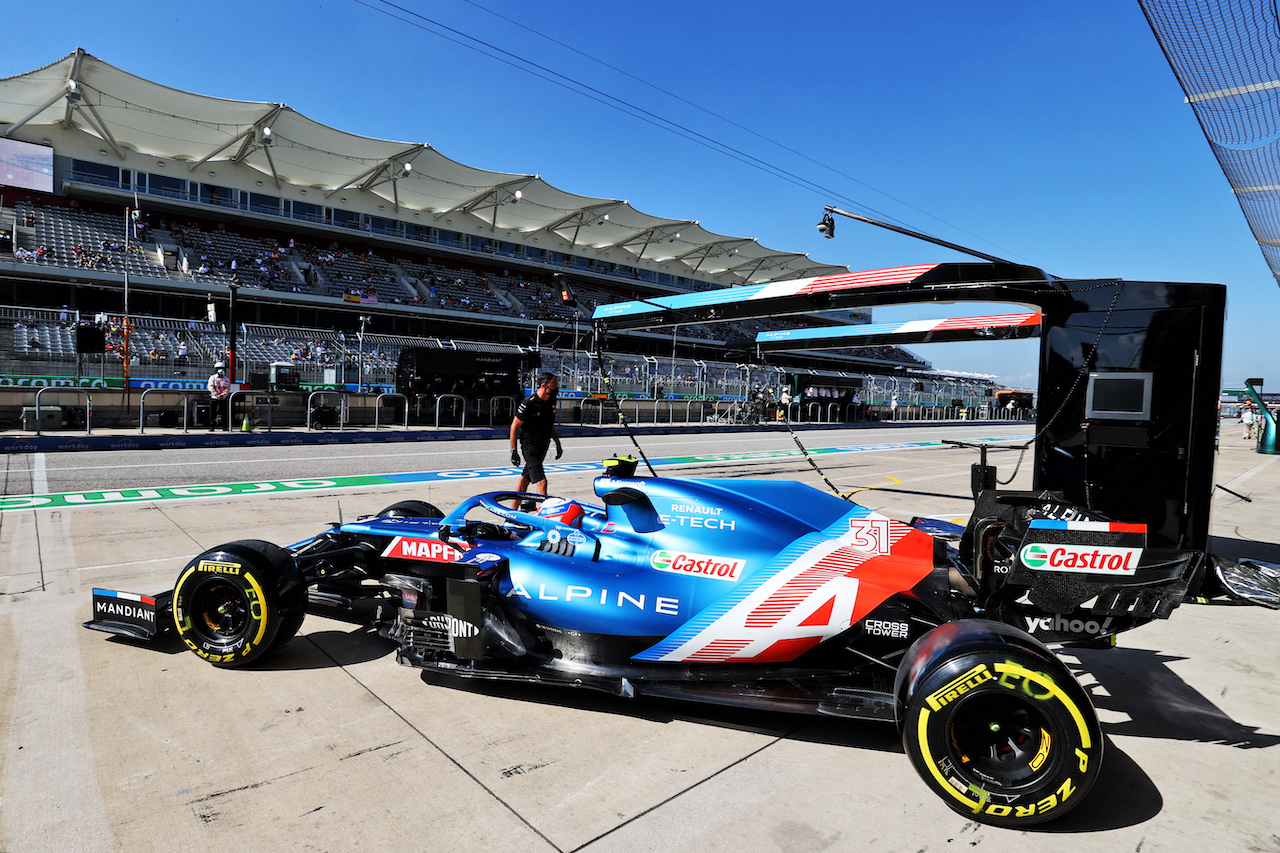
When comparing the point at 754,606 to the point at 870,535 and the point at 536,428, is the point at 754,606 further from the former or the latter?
the point at 536,428

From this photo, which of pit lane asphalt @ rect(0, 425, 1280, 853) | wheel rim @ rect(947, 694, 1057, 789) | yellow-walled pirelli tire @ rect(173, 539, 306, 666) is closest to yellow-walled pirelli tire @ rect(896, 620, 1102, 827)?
wheel rim @ rect(947, 694, 1057, 789)

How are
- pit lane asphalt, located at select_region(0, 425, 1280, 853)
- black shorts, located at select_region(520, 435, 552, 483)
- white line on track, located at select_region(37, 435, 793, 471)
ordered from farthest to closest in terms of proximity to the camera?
white line on track, located at select_region(37, 435, 793, 471) → black shorts, located at select_region(520, 435, 552, 483) → pit lane asphalt, located at select_region(0, 425, 1280, 853)

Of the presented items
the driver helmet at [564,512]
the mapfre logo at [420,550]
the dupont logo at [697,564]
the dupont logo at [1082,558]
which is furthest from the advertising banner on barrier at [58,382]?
the dupont logo at [1082,558]

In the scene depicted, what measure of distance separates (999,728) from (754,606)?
1.10 meters

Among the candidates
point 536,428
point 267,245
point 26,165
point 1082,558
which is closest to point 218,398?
point 536,428

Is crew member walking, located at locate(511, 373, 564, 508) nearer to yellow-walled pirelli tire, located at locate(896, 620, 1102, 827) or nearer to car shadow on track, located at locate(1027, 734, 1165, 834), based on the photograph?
yellow-walled pirelli tire, located at locate(896, 620, 1102, 827)

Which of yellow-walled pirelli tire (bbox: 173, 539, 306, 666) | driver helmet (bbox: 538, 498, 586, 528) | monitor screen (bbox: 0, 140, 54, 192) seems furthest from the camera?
monitor screen (bbox: 0, 140, 54, 192)

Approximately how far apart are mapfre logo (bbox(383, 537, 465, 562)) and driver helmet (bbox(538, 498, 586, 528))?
57 centimetres

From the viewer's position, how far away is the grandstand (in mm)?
25375

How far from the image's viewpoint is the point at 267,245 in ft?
127

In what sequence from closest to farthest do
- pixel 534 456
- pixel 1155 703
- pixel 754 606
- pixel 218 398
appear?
pixel 754 606 → pixel 1155 703 → pixel 534 456 → pixel 218 398

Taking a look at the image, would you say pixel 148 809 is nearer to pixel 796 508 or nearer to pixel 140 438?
pixel 796 508

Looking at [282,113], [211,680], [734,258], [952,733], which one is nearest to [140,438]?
[211,680]

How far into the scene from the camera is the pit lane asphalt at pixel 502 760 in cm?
242
